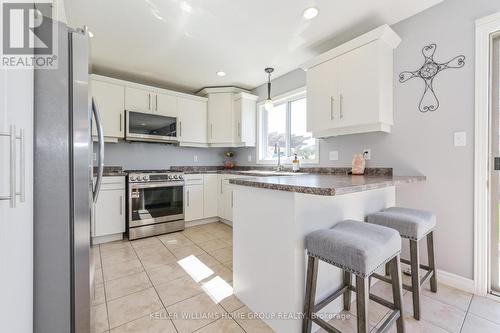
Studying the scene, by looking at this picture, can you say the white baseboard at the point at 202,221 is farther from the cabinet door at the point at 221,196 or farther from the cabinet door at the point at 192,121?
the cabinet door at the point at 192,121

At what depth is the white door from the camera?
665 millimetres

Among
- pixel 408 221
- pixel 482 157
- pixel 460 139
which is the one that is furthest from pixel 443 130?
pixel 408 221

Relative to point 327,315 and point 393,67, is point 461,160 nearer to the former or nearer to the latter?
point 393,67

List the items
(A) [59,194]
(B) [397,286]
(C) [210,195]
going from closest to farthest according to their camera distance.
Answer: (A) [59,194], (B) [397,286], (C) [210,195]

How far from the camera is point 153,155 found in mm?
3736

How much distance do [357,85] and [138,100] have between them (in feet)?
9.47

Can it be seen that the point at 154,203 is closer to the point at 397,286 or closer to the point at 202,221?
the point at 202,221

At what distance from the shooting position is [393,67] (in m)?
2.17

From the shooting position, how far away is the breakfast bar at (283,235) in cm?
125

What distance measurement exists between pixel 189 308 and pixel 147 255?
1.14 meters

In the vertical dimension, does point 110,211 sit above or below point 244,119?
below

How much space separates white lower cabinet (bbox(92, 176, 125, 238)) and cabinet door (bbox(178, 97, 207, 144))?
3.90 ft

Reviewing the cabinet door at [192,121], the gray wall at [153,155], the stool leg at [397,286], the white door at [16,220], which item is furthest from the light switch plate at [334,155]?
the white door at [16,220]

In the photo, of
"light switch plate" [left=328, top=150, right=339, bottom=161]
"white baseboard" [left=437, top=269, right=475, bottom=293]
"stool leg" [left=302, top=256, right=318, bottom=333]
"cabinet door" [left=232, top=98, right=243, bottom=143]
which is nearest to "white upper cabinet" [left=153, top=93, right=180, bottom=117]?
"cabinet door" [left=232, top=98, right=243, bottom=143]
